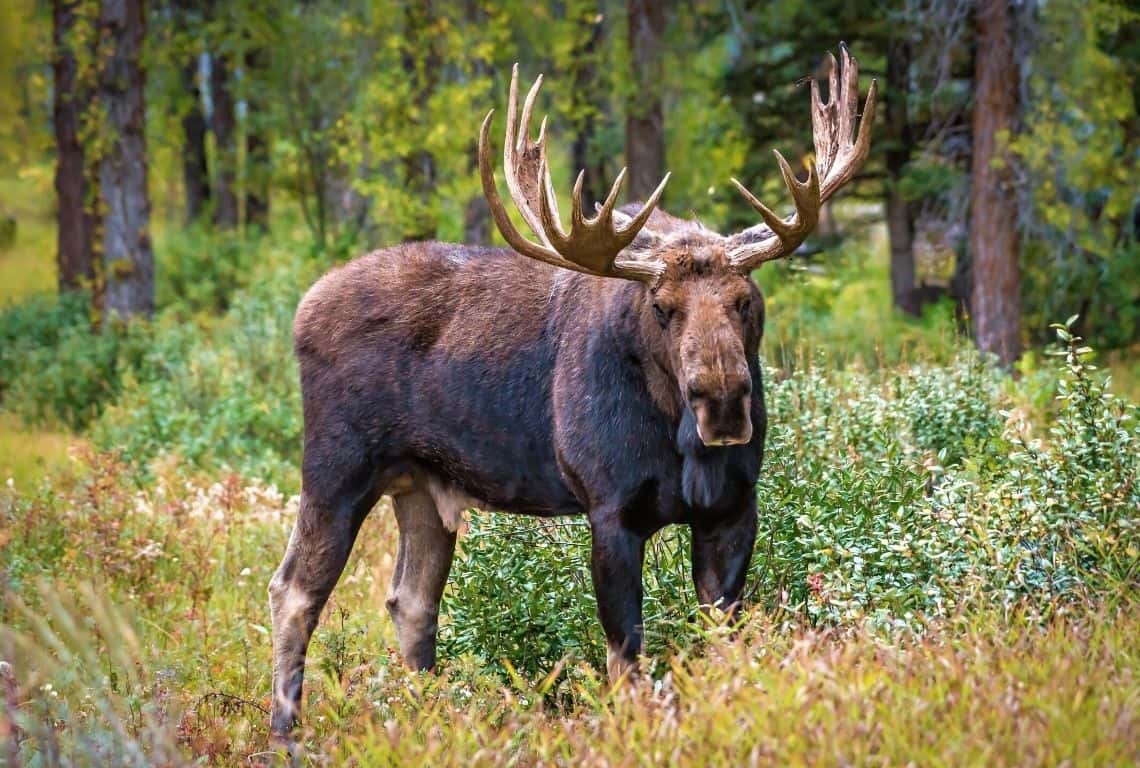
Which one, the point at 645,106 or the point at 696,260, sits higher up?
the point at 645,106

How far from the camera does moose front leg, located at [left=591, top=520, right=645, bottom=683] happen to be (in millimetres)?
5793

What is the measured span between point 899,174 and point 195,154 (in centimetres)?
1542

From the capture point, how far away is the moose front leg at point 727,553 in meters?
5.86

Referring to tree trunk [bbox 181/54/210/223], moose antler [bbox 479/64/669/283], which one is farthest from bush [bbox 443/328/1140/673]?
tree trunk [bbox 181/54/210/223]

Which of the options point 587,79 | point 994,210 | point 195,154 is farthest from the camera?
point 195,154

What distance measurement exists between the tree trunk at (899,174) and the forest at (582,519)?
0.05 metres

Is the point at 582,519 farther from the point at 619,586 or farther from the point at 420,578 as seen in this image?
the point at 619,586

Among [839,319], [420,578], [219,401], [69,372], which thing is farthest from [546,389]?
[839,319]

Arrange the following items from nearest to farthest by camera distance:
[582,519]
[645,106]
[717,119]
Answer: [582,519], [717,119], [645,106]

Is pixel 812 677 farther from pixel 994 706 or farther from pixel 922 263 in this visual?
pixel 922 263

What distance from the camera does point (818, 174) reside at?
5980 millimetres

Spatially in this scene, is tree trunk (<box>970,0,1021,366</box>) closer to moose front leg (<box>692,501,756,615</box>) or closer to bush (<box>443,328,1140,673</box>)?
bush (<box>443,328,1140,673</box>)

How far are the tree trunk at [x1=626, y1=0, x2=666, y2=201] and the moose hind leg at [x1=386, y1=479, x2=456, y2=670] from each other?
12.0 m

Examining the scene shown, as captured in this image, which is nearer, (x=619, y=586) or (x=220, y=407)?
(x=619, y=586)
